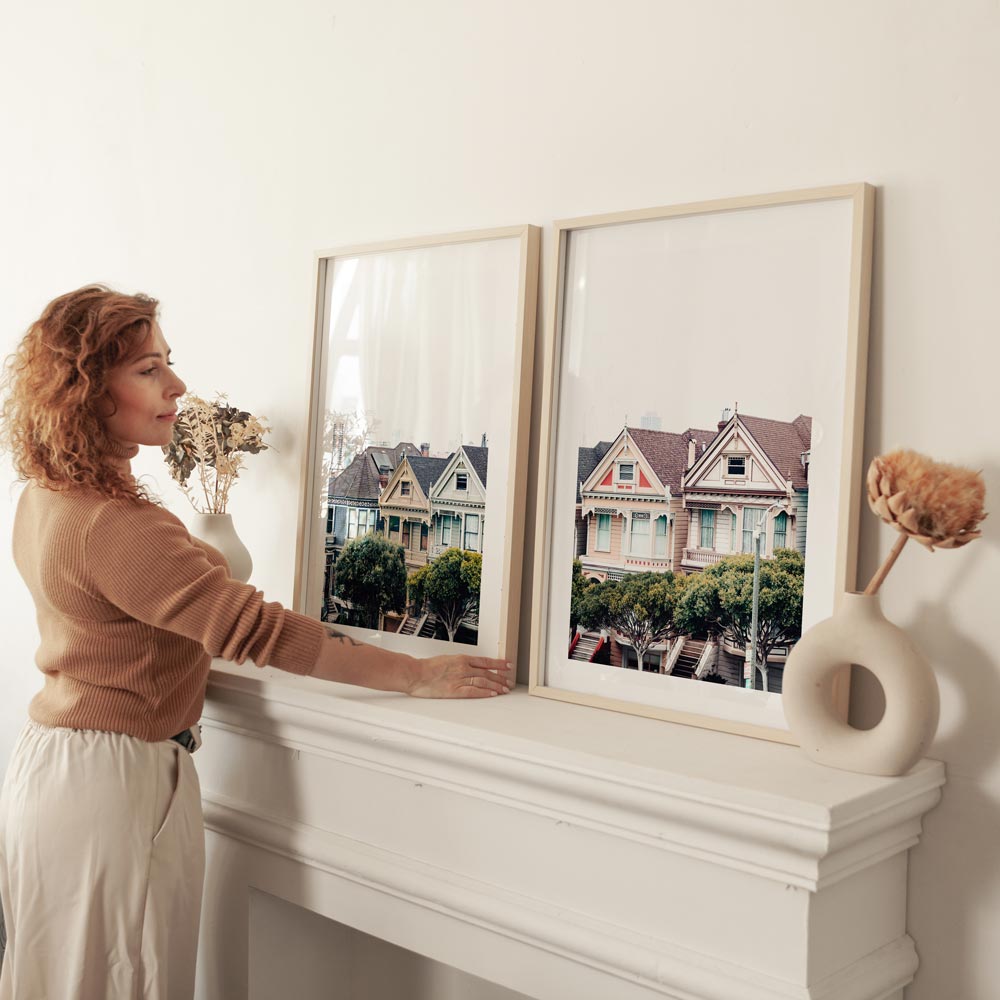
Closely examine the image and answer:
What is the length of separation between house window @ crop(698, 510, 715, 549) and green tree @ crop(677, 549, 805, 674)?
1.2 inches

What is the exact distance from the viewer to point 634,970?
1.28m

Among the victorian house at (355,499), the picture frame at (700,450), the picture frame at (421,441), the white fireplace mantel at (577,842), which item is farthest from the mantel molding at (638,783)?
the victorian house at (355,499)

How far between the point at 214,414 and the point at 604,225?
84 centimetres

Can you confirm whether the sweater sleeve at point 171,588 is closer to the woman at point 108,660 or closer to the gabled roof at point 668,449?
the woman at point 108,660

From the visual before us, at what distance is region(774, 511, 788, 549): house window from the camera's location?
4.65 ft

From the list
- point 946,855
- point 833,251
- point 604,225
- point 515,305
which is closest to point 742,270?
point 833,251

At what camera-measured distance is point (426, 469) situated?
1.81 meters

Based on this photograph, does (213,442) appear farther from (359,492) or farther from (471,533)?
(471,533)

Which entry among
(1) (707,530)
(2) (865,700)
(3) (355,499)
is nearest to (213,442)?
(3) (355,499)

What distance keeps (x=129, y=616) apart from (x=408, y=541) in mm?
481

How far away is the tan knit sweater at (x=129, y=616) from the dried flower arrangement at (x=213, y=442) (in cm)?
40

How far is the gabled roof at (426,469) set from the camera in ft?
5.88

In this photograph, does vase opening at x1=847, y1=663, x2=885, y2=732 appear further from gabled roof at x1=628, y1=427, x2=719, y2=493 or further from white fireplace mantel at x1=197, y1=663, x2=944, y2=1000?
gabled roof at x1=628, y1=427, x2=719, y2=493

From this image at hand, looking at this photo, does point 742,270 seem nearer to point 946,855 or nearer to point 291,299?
point 946,855
